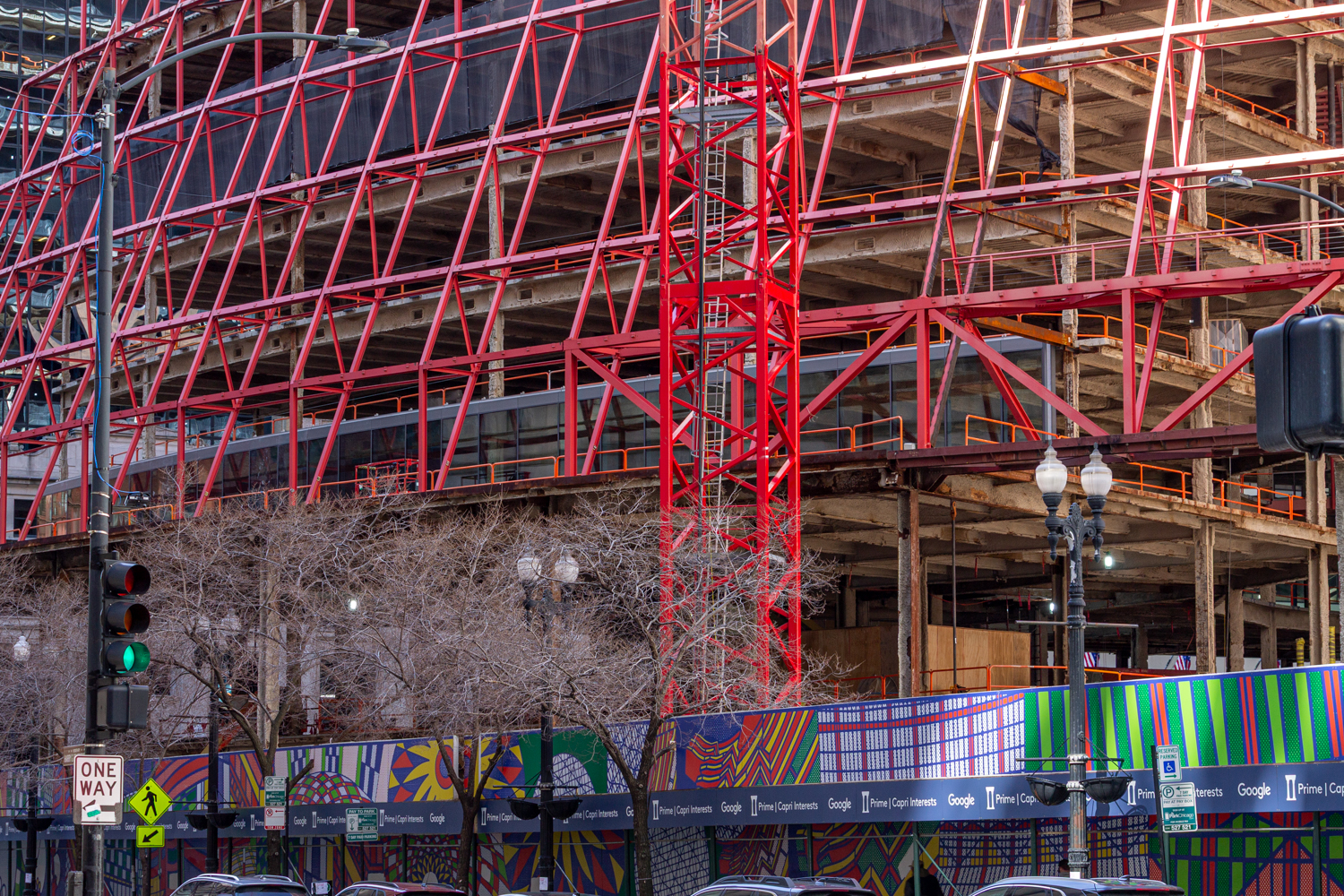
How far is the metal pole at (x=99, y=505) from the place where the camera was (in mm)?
17297

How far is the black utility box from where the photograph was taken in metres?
6.57

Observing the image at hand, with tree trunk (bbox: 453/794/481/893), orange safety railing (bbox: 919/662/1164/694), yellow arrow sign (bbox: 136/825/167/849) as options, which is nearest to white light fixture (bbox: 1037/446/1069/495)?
yellow arrow sign (bbox: 136/825/167/849)

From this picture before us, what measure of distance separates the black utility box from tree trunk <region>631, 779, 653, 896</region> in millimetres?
22647

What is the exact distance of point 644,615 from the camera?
3241cm

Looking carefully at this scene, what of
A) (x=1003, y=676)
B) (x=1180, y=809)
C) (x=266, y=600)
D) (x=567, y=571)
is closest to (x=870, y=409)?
(x=1003, y=676)

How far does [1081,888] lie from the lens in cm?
1681

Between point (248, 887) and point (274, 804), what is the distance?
9.39 m

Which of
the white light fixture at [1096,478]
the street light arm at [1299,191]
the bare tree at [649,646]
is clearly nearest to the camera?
the white light fixture at [1096,478]

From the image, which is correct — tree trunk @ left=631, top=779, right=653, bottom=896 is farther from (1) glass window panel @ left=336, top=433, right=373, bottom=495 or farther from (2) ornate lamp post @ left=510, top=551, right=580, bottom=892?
(1) glass window panel @ left=336, top=433, right=373, bottom=495

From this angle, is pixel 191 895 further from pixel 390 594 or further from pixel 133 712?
pixel 133 712

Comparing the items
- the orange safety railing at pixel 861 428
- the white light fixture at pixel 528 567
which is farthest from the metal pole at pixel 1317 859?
the orange safety railing at pixel 861 428

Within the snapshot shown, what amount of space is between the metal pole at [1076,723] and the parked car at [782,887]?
256cm

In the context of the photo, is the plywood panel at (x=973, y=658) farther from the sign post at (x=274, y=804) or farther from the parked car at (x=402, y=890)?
the parked car at (x=402, y=890)

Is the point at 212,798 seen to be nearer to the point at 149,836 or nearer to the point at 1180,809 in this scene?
the point at 149,836
